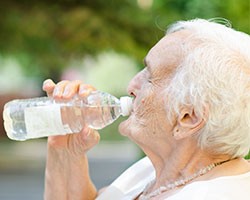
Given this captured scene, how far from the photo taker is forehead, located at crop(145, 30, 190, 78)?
122 cm

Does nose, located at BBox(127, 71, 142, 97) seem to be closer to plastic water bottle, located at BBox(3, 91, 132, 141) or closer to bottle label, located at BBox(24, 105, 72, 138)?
plastic water bottle, located at BBox(3, 91, 132, 141)

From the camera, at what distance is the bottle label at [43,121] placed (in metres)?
1.33

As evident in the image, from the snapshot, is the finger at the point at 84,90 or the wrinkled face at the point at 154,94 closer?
the wrinkled face at the point at 154,94

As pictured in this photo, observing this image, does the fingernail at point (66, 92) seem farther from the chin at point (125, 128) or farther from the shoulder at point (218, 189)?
the shoulder at point (218, 189)

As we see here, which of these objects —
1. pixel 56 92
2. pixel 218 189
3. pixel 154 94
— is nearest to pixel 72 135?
Result: pixel 56 92

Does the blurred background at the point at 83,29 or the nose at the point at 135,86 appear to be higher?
the blurred background at the point at 83,29

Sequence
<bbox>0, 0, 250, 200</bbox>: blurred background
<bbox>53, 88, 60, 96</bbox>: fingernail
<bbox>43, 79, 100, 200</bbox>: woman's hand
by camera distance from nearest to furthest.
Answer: <bbox>53, 88, 60, 96</bbox>: fingernail < <bbox>43, 79, 100, 200</bbox>: woman's hand < <bbox>0, 0, 250, 200</bbox>: blurred background

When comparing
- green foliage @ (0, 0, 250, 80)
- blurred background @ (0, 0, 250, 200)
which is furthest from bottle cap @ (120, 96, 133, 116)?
green foliage @ (0, 0, 250, 80)

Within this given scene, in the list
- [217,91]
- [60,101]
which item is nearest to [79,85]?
[60,101]

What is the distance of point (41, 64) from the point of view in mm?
6129

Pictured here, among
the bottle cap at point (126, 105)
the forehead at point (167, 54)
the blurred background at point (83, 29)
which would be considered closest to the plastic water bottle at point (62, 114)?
the bottle cap at point (126, 105)

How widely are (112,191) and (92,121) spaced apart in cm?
19

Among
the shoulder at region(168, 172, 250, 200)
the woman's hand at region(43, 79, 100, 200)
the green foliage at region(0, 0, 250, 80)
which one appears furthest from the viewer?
the green foliage at region(0, 0, 250, 80)

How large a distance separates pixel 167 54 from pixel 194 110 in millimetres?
132
